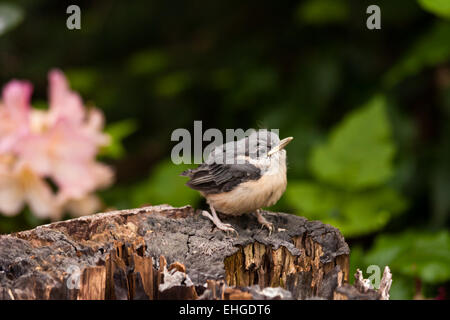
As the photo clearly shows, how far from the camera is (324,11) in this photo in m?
2.98

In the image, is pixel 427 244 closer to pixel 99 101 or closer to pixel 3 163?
pixel 3 163

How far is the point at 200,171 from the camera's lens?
1.84m

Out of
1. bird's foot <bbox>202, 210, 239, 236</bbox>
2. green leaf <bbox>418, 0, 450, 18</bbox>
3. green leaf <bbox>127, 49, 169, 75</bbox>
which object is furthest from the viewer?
green leaf <bbox>127, 49, 169, 75</bbox>

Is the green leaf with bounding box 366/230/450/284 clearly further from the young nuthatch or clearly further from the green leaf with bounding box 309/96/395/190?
the young nuthatch

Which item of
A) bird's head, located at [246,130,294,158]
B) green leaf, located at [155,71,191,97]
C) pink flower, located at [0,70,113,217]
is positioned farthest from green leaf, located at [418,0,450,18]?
green leaf, located at [155,71,191,97]

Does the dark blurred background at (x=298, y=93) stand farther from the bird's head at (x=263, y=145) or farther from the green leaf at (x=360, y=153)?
the bird's head at (x=263, y=145)

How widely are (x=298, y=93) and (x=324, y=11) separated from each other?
0.44 metres

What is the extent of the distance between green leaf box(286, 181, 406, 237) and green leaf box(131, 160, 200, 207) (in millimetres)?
438

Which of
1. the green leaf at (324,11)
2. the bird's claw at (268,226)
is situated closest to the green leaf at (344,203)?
the bird's claw at (268,226)

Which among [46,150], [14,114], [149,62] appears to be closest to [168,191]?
[46,150]

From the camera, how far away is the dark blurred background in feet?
7.90

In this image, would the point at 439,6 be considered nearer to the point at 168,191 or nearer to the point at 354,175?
the point at 354,175

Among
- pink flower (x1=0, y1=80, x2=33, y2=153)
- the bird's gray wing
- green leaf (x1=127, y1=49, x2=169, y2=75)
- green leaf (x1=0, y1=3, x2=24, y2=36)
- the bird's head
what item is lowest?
the bird's gray wing

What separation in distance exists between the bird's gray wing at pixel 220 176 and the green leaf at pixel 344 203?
645mm
